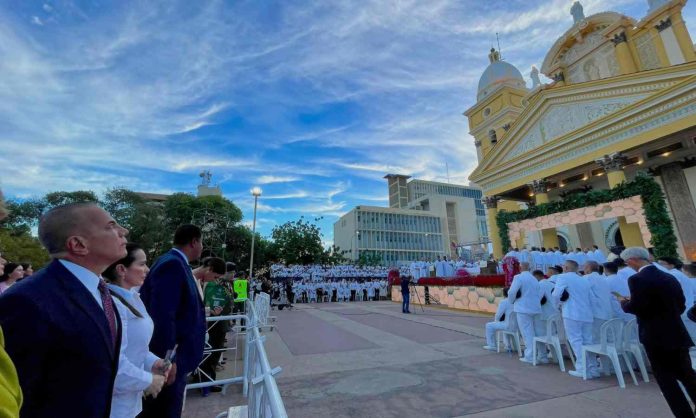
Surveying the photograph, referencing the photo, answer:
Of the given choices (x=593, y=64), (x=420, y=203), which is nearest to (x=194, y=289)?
(x=593, y=64)

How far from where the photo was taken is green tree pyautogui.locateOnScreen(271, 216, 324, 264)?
40219 millimetres

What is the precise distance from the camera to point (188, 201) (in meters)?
40.8

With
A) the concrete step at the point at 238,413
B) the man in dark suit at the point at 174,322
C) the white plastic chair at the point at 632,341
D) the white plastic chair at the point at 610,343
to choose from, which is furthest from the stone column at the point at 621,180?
the man in dark suit at the point at 174,322

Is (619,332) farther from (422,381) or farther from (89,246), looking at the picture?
(89,246)

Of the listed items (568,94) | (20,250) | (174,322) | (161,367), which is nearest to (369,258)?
(568,94)

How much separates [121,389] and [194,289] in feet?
3.69

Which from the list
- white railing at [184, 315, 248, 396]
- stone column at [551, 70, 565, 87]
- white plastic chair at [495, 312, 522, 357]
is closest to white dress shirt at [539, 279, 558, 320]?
white plastic chair at [495, 312, 522, 357]

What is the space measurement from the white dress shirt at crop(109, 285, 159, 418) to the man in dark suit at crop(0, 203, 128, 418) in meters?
0.21

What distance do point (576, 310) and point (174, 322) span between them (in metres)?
6.32

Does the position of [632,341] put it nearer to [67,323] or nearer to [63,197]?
[67,323]

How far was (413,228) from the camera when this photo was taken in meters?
69.6

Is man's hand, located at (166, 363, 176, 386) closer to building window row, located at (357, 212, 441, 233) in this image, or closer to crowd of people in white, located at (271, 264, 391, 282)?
crowd of people in white, located at (271, 264, 391, 282)

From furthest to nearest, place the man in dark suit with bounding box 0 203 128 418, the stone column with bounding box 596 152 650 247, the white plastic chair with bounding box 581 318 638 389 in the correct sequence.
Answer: the stone column with bounding box 596 152 650 247 → the white plastic chair with bounding box 581 318 638 389 → the man in dark suit with bounding box 0 203 128 418

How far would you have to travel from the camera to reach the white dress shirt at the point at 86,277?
151cm
